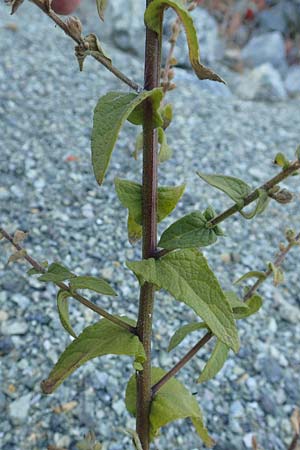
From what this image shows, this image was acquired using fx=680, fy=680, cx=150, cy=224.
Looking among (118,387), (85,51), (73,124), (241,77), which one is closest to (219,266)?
(118,387)

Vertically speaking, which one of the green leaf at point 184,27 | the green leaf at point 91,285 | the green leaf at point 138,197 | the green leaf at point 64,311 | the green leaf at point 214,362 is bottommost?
the green leaf at point 214,362

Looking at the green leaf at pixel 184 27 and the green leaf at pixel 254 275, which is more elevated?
the green leaf at pixel 184 27

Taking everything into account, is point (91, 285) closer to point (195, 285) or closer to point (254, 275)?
point (195, 285)

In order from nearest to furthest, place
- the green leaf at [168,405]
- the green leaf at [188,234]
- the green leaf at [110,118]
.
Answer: the green leaf at [110,118] → the green leaf at [188,234] → the green leaf at [168,405]

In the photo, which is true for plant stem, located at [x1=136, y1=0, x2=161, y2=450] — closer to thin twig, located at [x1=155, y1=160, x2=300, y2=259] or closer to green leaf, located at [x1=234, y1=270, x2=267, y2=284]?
thin twig, located at [x1=155, y1=160, x2=300, y2=259]

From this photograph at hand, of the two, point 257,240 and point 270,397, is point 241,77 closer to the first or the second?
point 257,240

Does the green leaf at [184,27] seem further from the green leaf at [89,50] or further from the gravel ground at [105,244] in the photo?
the gravel ground at [105,244]

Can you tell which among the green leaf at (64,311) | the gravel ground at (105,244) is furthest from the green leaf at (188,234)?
the gravel ground at (105,244)
